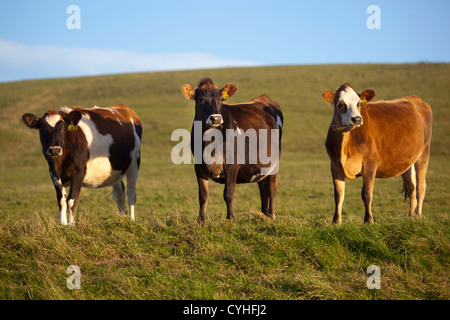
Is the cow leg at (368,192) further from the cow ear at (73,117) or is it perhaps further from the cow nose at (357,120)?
the cow ear at (73,117)

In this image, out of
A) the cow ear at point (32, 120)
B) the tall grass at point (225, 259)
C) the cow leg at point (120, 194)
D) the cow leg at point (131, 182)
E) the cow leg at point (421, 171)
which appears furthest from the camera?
the cow leg at point (120, 194)

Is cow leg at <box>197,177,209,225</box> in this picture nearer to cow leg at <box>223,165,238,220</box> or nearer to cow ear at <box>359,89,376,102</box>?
cow leg at <box>223,165,238,220</box>

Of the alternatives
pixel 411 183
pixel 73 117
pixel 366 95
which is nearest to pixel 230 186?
pixel 366 95

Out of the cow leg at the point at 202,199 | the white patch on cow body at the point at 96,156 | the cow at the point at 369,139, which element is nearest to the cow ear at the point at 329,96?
the cow at the point at 369,139

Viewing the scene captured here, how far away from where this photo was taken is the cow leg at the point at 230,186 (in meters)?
6.92

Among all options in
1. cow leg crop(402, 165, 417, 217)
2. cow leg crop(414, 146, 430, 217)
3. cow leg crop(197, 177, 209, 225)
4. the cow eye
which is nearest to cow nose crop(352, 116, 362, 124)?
the cow eye

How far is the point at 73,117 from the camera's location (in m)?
7.91

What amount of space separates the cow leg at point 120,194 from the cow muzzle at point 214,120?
381cm

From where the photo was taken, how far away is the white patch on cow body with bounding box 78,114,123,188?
8188 mm

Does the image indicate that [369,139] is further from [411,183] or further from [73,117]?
[73,117]

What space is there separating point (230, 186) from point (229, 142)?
2.32 feet

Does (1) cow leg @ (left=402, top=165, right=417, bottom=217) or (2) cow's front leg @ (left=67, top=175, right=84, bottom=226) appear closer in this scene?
(2) cow's front leg @ (left=67, top=175, right=84, bottom=226)

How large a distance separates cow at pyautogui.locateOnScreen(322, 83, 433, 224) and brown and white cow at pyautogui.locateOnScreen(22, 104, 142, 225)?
3714 mm

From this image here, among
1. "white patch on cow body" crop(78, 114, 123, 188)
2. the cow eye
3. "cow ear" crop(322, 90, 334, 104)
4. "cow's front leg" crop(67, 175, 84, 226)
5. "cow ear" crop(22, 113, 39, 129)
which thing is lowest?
"cow's front leg" crop(67, 175, 84, 226)
